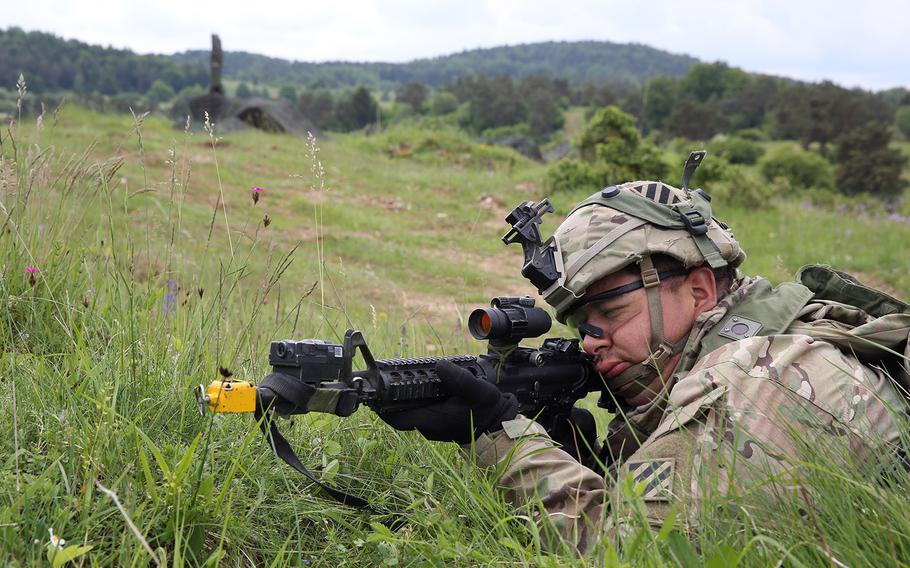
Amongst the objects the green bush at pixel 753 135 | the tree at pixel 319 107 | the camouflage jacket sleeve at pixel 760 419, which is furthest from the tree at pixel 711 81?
the camouflage jacket sleeve at pixel 760 419

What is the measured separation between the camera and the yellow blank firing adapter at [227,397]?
1.97m

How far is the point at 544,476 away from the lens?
254cm

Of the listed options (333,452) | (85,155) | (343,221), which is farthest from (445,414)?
(343,221)

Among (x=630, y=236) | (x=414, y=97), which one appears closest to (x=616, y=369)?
(x=630, y=236)

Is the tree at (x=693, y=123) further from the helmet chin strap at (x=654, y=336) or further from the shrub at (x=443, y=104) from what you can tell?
the helmet chin strap at (x=654, y=336)

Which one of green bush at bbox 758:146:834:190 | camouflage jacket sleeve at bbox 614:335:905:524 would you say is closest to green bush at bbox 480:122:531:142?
green bush at bbox 758:146:834:190

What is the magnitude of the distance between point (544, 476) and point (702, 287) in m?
0.99

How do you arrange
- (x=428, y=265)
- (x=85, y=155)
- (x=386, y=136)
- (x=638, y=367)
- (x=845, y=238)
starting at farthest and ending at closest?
(x=386, y=136) → (x=845, y=238) → (x=428, y=265) → (x=85, y=155) → (x=638, y=367)

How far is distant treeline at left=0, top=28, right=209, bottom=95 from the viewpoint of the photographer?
5653cm

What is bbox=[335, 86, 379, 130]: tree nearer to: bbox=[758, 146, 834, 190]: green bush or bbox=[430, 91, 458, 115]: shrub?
bbox=[430, 91, 458, 115]: shrub

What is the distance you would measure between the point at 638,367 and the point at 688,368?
0.19m

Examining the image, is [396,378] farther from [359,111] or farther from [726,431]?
[359,111]

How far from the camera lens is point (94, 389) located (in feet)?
8.11

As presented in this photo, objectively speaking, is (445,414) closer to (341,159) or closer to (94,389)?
(94,389)
